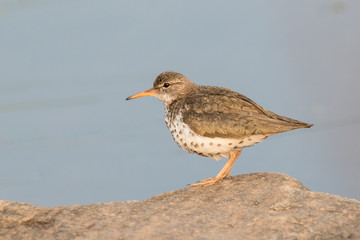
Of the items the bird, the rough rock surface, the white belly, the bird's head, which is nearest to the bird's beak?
the bird's head

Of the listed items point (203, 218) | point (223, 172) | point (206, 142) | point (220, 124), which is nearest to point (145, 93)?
point (206, 142)

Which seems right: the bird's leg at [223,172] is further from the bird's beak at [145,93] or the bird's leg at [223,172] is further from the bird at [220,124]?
the bird's beak at [145,93]

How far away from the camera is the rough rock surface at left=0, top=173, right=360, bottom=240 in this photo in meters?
7.87

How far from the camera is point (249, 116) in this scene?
9.83 meters

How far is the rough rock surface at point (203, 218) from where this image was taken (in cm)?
787

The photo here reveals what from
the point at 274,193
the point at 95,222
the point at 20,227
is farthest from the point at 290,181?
the point at 20,227

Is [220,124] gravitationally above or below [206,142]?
above

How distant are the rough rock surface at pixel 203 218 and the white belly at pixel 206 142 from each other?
87 centimetres

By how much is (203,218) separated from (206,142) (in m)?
1.92

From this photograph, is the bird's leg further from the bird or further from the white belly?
the white belly

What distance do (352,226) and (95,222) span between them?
3843 millimetres

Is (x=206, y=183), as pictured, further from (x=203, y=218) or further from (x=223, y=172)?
(x=203, y=218)

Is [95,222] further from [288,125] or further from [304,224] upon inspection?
[288,125]

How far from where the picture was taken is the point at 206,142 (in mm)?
9953
